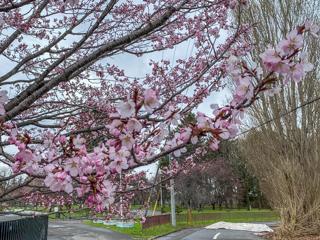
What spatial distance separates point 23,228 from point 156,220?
19.0 meters

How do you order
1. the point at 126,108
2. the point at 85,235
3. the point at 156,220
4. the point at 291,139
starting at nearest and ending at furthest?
the point at 126,108, the point at 291,139, the point at 85,235, the point at 156,220

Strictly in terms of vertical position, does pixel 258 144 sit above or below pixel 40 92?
above

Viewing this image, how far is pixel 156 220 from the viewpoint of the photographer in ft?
81.3

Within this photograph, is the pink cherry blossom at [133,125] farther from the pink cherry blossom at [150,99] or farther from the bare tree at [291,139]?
the bare tree at [291,139]

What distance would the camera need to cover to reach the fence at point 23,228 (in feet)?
18.9

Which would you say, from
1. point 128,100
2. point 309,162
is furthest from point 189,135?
point 309,162

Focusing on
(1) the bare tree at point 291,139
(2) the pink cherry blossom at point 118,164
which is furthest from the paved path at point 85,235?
(2) the pink cherry blossom at point 118,164

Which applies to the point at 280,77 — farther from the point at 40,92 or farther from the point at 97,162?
the point at 40,92

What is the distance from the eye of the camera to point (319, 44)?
15.3 m

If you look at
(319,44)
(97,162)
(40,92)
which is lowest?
(97,162)

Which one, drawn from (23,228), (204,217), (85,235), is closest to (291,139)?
(85,235)

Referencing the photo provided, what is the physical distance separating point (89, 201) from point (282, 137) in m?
15.1

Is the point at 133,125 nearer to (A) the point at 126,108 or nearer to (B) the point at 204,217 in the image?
(A) the point at 126,108

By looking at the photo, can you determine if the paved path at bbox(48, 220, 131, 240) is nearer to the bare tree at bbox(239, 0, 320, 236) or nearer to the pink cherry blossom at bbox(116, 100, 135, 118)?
the bare tree at bbox(239, 0, 320, 236)
